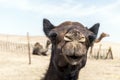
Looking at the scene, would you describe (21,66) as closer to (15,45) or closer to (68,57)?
(15,45)

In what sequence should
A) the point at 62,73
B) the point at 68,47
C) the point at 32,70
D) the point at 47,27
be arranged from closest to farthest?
the point at 68,47 < the point at 62,73 < the point at 47,27 < the point at 32,70

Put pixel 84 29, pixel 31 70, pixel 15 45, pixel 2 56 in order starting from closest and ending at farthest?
pixel 84 29
pixel 31 70
pixel 2 56
pixel 15 45

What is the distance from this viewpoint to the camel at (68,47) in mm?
5230

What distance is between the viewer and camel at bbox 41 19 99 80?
523 cm

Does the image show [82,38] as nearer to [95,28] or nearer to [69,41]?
[69,41]

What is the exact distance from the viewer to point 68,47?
5.22 metres

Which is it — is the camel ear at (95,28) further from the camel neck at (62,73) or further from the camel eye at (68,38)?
the camel eye at (68,38)

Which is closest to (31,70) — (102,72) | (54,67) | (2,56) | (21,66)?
(21,66)

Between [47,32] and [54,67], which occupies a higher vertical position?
[47,32]

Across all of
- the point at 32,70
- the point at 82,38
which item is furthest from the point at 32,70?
the point at 82,38

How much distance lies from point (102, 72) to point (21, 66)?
6029 mm

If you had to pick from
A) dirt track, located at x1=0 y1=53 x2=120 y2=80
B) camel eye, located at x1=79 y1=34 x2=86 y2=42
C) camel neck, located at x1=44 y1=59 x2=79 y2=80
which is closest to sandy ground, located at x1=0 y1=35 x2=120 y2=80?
dirt track, located at x1=0 y1=53 x2=120 y2=80

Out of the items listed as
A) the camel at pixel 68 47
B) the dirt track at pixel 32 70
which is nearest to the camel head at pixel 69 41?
the camel at pixel 68 47

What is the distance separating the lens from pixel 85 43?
18.0 feet
